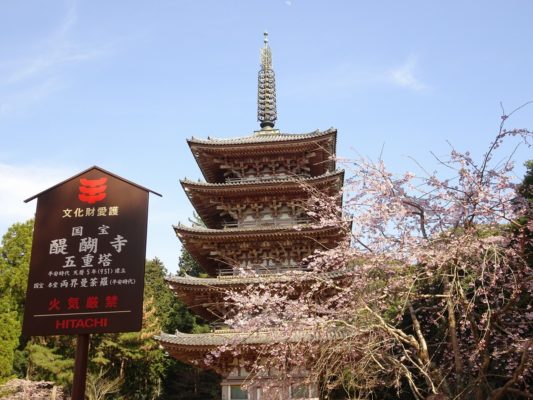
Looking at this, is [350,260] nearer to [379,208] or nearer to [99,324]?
[379,208]

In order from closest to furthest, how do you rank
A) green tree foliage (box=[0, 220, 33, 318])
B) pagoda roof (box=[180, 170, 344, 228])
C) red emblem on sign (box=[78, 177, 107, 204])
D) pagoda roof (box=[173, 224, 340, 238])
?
red emblem on sign (box=[78, 177, 107, 204]) < pagoda roof (box=[173, 224, 340, 238]) < pagoda roof (box=[180, 170, 344, 228]) < green tree foliage (box=[0, 220, 33, 318])

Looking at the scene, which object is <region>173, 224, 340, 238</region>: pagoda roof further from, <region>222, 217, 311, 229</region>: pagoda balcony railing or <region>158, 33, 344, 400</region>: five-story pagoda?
<region>222, 217, 311, 229</region>: pagoda balcony railing

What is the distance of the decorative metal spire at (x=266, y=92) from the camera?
21.9m

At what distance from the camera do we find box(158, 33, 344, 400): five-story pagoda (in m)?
15.7

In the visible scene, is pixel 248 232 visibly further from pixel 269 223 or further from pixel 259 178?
pixel 259 178

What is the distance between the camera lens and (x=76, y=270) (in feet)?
18.4

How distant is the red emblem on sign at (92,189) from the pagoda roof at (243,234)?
10173 millimetres

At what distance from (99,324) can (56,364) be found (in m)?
24.1

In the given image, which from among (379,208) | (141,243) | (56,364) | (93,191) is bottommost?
(56,364)

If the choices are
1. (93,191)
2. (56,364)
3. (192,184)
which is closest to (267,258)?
(192,184)

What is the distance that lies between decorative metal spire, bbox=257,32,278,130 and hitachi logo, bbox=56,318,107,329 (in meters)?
16.6

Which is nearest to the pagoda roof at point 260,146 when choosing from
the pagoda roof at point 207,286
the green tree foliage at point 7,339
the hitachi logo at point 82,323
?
the pagoda roof at point 207,286

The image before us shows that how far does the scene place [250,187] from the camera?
1733 cm

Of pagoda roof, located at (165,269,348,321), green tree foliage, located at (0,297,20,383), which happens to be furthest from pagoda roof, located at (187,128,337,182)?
green tree foliage, located at (0,297,20,383)
